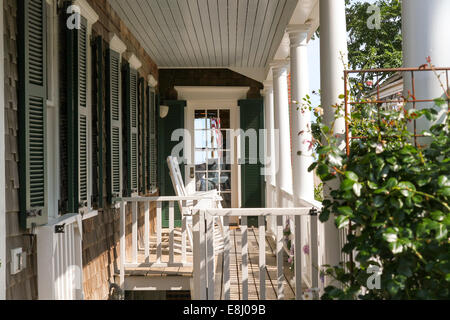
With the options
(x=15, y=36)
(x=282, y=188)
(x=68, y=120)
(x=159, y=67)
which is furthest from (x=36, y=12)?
(x=159, y=67)

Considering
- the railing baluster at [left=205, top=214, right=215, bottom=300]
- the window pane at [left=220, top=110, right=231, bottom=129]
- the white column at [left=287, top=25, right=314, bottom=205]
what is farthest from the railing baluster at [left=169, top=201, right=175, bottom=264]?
the window pane at [left=220, top=110, right=231, bottom=129]

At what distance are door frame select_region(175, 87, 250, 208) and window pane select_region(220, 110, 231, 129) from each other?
74 millimetres

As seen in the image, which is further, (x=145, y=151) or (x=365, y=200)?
(x=145, y=151)

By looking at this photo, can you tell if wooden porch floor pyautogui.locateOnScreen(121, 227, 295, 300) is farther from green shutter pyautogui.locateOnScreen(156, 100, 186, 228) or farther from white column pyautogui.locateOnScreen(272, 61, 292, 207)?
green shutter pyautogui.locateOnScreen(156, 100, 186, 228)

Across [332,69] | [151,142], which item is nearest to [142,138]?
[151,142]

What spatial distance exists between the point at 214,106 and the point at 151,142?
1.88m

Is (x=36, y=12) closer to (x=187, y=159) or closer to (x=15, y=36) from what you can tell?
(x=15, y=36)

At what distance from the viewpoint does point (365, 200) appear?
1.97 meters

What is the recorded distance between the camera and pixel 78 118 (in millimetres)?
3725

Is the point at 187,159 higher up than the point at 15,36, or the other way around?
the point at 15,36

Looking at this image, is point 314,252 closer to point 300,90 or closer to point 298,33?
point 300,90

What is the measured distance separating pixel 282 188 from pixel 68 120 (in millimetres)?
3862
